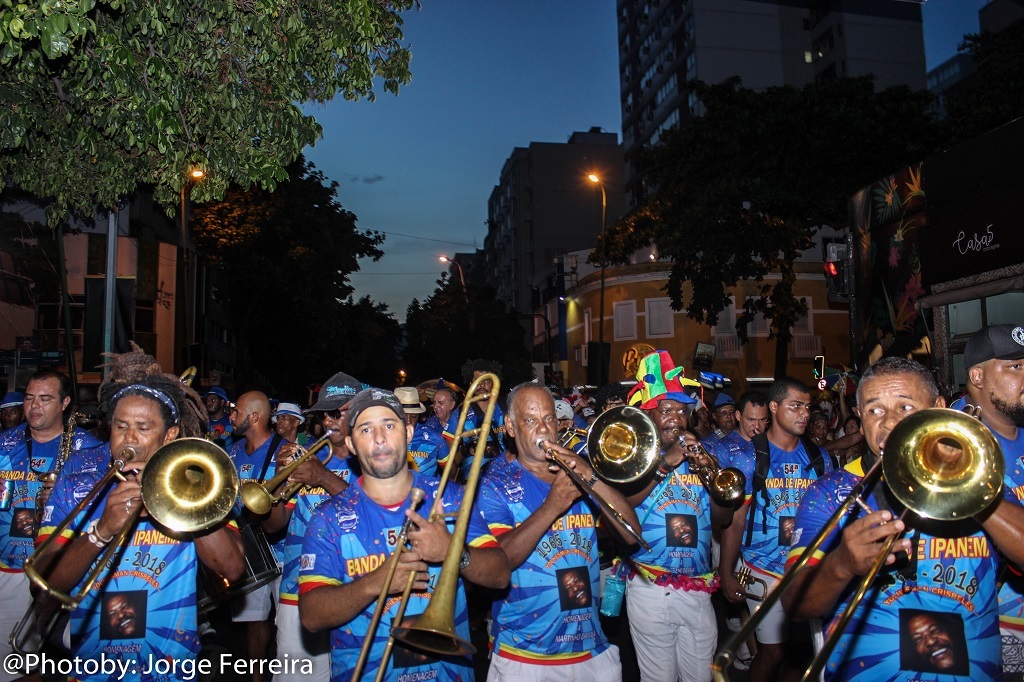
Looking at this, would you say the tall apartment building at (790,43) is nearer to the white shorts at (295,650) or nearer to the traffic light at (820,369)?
the traffic light at (820,369)

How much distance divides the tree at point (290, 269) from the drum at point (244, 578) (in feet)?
76.9

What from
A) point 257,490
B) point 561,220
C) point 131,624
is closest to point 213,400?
point 257,490

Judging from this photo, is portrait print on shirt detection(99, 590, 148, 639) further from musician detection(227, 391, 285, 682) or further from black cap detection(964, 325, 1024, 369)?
black cap detection(964, 325, 1024, 369)

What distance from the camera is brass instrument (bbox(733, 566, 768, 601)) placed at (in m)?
5.99

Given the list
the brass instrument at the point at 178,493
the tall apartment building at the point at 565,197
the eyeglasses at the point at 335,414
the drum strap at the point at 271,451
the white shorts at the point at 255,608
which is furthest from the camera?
the tall apartment building at the point at 565,197

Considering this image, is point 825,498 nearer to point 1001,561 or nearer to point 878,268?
point 1001,561

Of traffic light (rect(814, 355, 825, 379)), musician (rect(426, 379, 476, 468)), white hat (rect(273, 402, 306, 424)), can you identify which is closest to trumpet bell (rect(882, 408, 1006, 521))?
white hat (rect(273, 402, 306, 424))

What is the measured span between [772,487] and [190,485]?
440cm

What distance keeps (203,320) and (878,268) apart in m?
28.9

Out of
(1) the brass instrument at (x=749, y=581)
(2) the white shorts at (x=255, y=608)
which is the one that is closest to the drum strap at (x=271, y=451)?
(2) the white shorts at (x=255, y=608)

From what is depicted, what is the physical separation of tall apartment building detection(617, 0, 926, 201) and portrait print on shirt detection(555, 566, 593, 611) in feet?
153

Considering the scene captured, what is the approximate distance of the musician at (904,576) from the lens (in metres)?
3.00

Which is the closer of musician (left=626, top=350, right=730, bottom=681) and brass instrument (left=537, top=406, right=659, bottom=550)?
A: brass instrument (left=537, top=406, right=659, bottom=550)

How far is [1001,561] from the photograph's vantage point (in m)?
3.41
